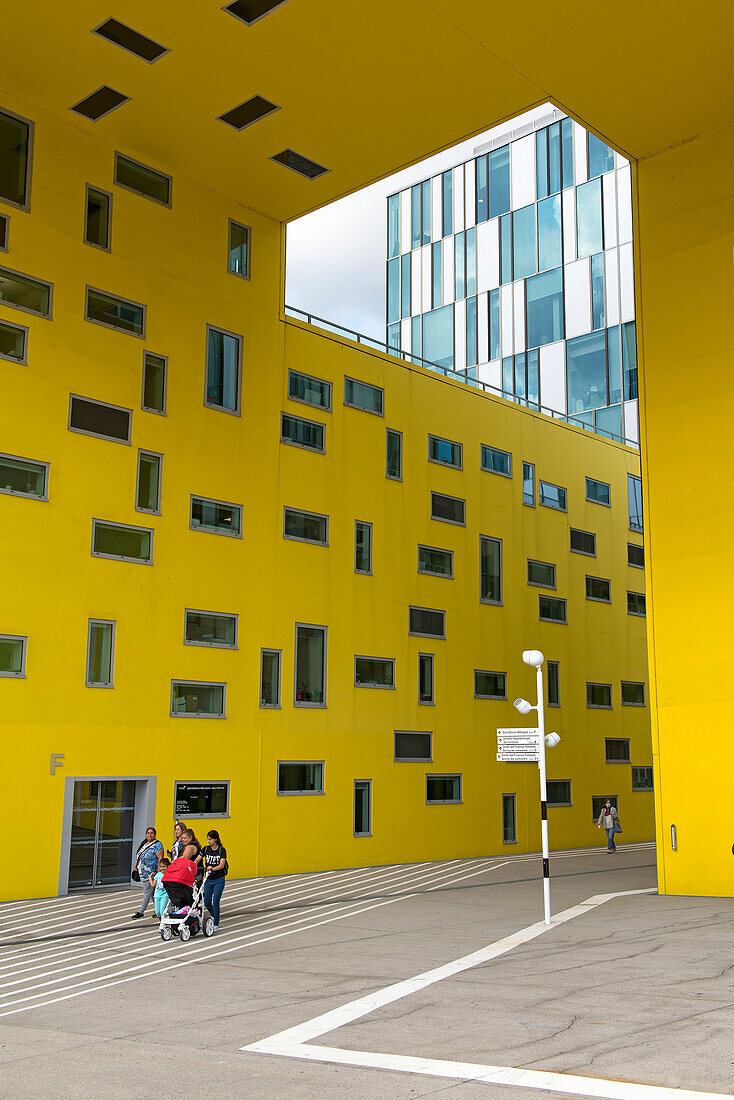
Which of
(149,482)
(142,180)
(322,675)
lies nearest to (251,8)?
(142,180)

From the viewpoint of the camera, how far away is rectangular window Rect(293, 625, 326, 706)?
27.4 metres

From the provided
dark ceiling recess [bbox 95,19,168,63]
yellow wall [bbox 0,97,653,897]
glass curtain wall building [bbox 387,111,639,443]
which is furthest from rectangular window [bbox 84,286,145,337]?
glass curtain wall building [bbox 387,111,639,443]

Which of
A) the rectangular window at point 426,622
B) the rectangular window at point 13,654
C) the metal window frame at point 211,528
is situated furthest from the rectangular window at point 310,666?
the rectangular window at point 13,654

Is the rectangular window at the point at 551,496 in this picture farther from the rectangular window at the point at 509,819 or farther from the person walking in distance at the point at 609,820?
the person walking in distance at the point at 609,820

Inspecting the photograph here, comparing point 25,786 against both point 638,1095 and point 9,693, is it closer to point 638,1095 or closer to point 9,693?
point 9,693

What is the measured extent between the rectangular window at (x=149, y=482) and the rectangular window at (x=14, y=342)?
339 centimetres

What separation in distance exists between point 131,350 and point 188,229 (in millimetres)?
3757

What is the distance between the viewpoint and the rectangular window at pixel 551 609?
35819 millimetres

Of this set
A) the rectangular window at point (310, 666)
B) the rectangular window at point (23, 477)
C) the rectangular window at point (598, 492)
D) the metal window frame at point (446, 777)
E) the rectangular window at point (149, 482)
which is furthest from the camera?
the rectangular window at point (598, 492)

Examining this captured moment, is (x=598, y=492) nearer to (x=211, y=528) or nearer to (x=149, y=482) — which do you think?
(x=211, y=528)

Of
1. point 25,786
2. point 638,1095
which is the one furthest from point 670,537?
point 638,1095

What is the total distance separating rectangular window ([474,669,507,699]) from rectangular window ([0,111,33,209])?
18.3 m

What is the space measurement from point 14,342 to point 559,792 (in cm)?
2278

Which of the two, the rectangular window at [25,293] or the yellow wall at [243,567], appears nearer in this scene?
the yellow wall at [243,567]
